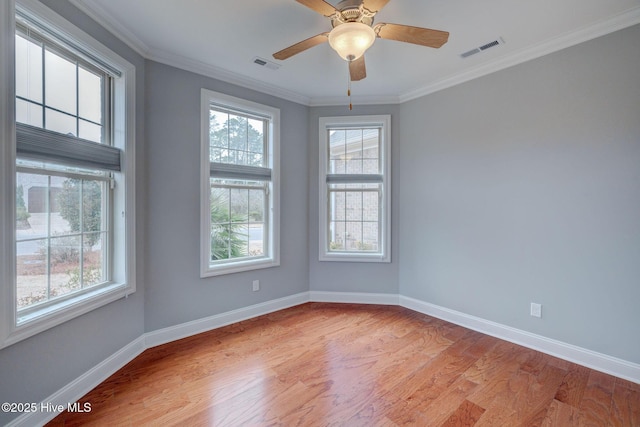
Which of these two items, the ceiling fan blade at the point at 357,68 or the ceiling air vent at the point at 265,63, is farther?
the ceiling air vent at the point at 265,63

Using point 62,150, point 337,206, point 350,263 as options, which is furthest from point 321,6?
point 350,263

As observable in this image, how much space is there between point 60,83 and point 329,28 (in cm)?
196

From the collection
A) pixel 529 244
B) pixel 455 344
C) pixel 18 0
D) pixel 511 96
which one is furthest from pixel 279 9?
pixel 455 344

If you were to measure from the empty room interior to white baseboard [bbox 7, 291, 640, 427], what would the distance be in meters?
0.02

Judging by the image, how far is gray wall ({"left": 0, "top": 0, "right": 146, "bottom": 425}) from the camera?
61.7 inches

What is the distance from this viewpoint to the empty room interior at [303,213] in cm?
177

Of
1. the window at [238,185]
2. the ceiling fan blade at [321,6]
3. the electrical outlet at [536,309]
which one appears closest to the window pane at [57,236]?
the window at [238,185]

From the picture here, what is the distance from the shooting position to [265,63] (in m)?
2.84

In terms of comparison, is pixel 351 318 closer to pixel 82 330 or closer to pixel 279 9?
pixel 82 330

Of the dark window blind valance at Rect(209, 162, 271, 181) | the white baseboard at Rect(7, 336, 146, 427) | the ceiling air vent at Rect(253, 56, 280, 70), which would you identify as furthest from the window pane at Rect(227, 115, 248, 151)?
the white baseboard at Rect(7, 336, 146, 427)

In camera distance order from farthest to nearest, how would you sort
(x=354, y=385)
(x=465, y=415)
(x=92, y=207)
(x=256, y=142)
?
(x=256, y=142)
(x=92, y=207)
(x=354, y=385)
(x=465, y=415)

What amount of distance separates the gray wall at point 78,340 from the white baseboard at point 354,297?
2033mm

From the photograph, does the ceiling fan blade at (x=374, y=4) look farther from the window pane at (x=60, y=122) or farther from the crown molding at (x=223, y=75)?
the window pane at (x=60, y=122)

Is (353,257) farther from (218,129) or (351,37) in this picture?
(351,37)
